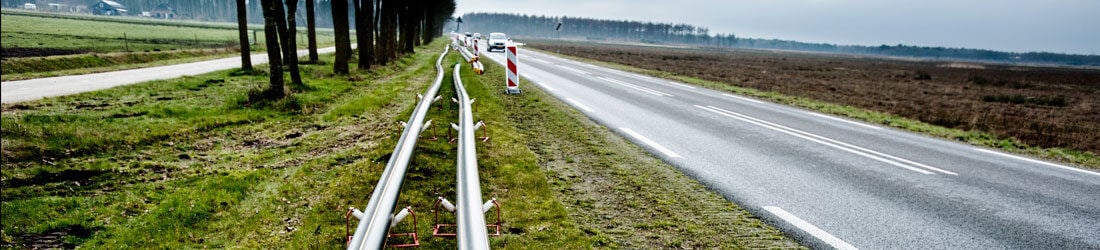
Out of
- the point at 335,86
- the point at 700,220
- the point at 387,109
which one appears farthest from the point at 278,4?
the point at 700,220

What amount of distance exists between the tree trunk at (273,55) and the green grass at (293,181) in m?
1.42

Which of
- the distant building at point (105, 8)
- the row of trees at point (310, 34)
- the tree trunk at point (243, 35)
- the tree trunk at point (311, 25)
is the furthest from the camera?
the distant building at point (105, 8)

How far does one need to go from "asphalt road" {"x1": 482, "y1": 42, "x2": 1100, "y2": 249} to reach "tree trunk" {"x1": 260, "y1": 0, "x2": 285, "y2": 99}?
260 inches

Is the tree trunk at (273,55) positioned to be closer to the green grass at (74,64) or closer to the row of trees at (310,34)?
the row of trees at (310,34)

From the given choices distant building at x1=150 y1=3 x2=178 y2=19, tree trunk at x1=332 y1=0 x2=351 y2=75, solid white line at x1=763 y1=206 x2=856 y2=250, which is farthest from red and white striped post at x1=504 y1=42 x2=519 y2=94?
distant building at x1=150 y1=3 x2=178 y2=19

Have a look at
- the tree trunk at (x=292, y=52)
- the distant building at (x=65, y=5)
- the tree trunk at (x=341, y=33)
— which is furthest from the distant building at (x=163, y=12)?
the tree trunk at (x=292, y=52)

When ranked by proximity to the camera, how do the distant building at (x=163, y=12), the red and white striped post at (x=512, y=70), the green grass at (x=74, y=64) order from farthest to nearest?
the distant building at (x=163, y=12) < the green grass at (x=74, y=64) < the red and white striped post at (x=512, y=70)

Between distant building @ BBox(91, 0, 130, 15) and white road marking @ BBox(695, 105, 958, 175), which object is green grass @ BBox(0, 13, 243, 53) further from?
distant building @ BBox(91, 0, 130, 15)

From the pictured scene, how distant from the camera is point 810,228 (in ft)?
14.6

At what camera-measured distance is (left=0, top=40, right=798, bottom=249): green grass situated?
4.04 metres

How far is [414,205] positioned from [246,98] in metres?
8.39

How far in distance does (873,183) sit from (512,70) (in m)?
8.97

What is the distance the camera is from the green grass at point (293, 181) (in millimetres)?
4035

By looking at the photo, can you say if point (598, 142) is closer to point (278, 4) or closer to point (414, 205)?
point (414, 205)
